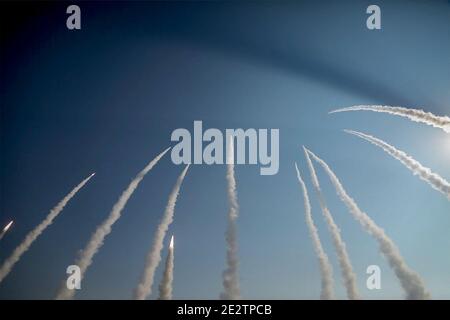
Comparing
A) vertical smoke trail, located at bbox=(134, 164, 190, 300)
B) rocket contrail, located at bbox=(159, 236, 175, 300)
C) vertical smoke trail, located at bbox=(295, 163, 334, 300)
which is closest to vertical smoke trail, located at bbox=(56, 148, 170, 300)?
vertical smoke trail, located at bbox=(134, 164, 190, 300)

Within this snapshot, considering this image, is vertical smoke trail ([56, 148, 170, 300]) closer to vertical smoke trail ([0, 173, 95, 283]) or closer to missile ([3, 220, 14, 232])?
vertical smoke trail ([0, 173, 95, 283])

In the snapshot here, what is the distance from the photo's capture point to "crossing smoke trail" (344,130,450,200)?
9.27m

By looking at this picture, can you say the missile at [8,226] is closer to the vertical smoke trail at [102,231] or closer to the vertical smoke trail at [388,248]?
the vertical smoke trail at [102,231]

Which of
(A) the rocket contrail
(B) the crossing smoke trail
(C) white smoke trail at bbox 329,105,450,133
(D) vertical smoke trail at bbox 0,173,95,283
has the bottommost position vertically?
(A) the rocket contrail

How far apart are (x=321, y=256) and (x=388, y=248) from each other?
128 cm

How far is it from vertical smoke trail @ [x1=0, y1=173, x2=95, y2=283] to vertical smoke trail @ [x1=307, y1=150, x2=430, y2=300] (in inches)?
184

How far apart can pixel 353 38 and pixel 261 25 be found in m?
1.82

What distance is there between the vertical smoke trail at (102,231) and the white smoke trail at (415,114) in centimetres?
395

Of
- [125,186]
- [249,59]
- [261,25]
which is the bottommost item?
[125,186]

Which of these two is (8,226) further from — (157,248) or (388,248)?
(388,248)

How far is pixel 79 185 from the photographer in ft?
30.9
